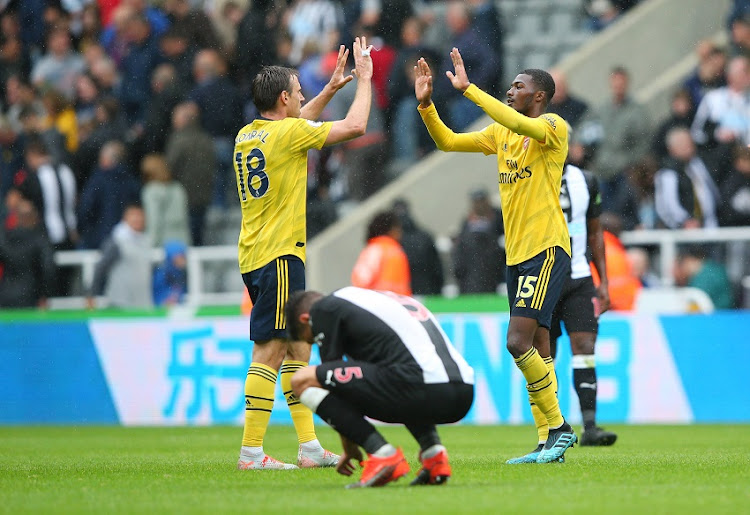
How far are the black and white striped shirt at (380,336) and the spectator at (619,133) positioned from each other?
375 inches

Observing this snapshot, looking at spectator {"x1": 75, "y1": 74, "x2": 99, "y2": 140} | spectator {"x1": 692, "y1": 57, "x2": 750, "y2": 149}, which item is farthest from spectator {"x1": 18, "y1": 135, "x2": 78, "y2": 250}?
spectator {"x1": 692, "y1": 57, "x2": 750, "y2": 149}

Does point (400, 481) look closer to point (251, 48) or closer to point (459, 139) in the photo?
point (459, 139)

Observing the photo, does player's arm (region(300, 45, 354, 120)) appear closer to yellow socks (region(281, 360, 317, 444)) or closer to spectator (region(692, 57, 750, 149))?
yellow socks (region(281, 360, 317, 444))

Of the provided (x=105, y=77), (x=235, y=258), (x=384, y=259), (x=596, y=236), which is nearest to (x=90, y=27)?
(x=105, y=77)

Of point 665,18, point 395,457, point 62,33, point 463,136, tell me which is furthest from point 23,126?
point 395,457

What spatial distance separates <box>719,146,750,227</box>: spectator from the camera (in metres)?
15.2

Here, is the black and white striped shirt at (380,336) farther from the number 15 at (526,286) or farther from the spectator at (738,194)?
the spectator at (738,194)

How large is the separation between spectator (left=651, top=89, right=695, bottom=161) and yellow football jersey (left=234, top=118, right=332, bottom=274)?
27.6 ft

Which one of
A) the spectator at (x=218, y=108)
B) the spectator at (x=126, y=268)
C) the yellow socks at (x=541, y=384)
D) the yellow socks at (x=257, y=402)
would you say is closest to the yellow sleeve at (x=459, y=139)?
the yellow socks at (x=541, y=384)

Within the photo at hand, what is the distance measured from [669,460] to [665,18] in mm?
10793

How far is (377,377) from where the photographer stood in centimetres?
712

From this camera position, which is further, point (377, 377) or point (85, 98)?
point (85, 98)

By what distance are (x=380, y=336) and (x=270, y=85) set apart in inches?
90.4

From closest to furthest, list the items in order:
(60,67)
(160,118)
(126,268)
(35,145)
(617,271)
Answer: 1. (617,271)
2. (126,268)
3. (35,145)
4. (160,118)
5. (60,67)
